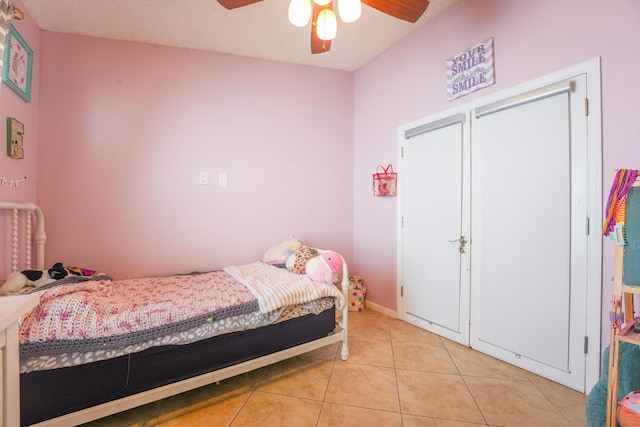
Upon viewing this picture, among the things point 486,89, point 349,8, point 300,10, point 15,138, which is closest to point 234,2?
point 300,10

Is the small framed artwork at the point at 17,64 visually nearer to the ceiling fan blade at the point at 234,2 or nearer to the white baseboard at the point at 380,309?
the ceiling fan blade at the point at 234,2

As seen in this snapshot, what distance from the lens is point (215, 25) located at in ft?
7.32

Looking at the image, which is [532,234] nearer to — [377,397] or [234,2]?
[377,397]

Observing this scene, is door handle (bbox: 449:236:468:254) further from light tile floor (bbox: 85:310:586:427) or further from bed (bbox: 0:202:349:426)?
bed (bbox: 0:202:349:426)

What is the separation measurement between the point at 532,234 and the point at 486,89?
1.09 m

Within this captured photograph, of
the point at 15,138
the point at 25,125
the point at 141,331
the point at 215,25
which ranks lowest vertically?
Answer: the point at 141,331

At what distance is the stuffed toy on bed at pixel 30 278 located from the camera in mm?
1614

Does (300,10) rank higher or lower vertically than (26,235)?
higher

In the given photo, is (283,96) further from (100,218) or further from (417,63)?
(100,218)

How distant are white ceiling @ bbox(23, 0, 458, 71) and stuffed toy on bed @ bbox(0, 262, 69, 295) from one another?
1.79 m

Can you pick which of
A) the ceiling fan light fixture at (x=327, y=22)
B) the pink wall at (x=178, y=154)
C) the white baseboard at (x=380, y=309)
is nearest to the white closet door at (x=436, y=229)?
the white baseboard at (x=380, y=309)

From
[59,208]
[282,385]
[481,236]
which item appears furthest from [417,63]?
[59,208]

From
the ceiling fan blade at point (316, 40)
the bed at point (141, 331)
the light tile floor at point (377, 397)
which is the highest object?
the ceiling fan blade at point (316, 40)

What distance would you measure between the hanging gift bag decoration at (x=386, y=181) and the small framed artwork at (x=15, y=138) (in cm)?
276
